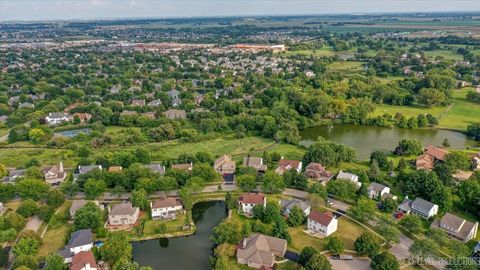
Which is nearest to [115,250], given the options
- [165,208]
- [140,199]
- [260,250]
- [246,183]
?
[165,208]

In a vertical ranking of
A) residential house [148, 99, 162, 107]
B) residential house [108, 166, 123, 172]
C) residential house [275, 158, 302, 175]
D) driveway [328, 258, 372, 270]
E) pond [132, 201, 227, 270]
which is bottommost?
pond [132, 201, 227, 270]

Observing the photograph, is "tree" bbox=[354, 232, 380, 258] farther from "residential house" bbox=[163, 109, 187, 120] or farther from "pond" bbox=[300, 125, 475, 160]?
"residential house" bbox=[163, 109, 187, 120]

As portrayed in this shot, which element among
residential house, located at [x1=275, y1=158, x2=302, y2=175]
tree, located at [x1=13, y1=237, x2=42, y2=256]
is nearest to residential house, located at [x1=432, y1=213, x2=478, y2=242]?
residential house, located at [x1=275, y1=158, x2=302, y2=175]

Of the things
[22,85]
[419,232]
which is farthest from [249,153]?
[22,85]

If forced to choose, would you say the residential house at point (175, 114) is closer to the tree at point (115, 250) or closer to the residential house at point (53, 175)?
the residential house at point (53, 175)

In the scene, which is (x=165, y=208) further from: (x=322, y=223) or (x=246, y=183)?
(x=322, y=223)

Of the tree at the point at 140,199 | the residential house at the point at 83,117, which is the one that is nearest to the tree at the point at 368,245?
the tree at the point at 140,199
